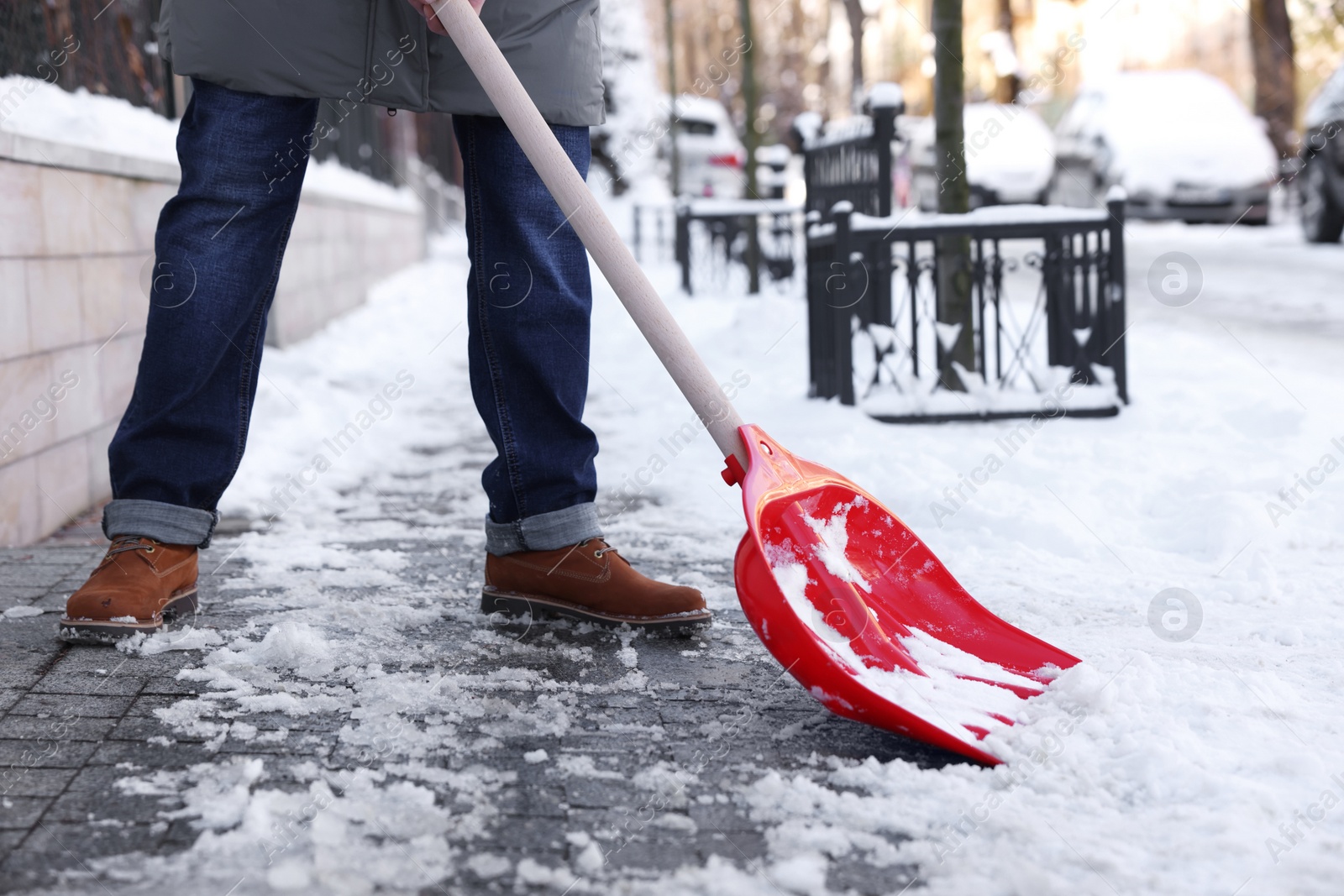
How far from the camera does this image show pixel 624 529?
3270 millimetres

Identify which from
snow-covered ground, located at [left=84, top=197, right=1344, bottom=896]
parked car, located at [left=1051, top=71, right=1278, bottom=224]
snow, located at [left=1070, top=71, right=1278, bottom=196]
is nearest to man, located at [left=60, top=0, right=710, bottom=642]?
snow-covered ground, located at [left=84, top=197, right=1344, bottom=896]

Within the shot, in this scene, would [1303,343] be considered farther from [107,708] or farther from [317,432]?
[107,708]

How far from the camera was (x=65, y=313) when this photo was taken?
3.36 m

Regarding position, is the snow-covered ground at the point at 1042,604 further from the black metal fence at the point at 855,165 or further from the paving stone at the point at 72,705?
the black metal fence at the point at 855,165

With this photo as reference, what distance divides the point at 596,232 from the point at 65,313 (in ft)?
6.57

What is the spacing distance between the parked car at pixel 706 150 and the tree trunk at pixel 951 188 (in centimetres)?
1379

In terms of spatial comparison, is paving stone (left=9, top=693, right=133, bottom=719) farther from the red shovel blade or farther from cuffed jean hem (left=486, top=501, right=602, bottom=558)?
the red shovel blade

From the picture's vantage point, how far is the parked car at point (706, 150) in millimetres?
19438

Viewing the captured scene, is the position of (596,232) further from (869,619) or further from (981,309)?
(981,309)

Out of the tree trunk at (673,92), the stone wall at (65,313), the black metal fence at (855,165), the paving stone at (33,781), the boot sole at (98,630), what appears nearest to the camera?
the paving stone at (33,781)

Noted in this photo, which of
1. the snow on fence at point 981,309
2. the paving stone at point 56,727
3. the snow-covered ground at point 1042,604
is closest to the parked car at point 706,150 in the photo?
the snow-covered ground at point 1042,604

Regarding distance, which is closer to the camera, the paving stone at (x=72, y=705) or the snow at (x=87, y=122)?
the paving stone at (x=72, y=705)

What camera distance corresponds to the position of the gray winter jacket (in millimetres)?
2199

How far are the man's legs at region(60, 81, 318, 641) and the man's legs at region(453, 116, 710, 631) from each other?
37cm
